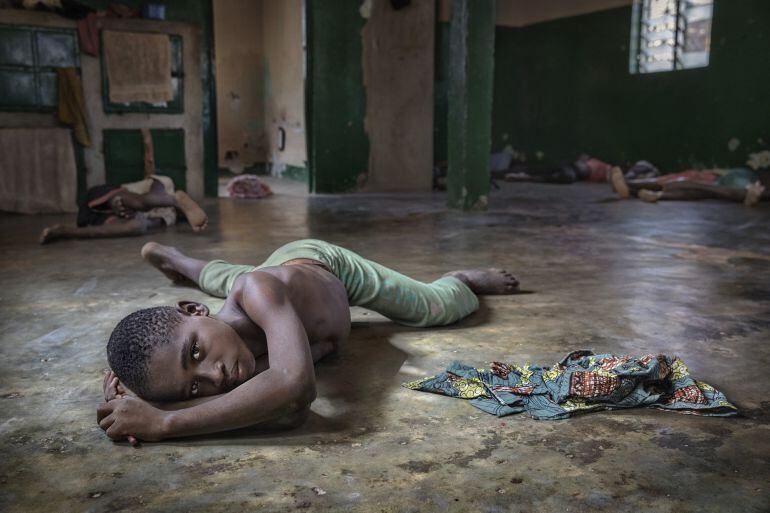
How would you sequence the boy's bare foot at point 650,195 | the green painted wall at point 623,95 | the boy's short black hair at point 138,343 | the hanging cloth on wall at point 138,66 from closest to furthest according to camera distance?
the boy's short black hair at point 138,343 < the hanging cloth on wall at point 138,66 < the boy's bare foot at point 650,195 < the green painted wall at point 623,95

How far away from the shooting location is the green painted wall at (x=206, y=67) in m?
7.91

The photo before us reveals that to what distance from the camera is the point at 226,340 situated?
5.82 feet

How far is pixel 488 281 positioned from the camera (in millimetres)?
3332

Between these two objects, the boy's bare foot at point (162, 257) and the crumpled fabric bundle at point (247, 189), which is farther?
the crumpled fabric bundle at point (247, 189)

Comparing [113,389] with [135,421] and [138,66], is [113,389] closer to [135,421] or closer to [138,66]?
[135,421]

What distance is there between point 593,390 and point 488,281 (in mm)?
1407

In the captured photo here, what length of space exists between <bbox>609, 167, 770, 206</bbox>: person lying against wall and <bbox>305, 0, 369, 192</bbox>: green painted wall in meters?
3.46

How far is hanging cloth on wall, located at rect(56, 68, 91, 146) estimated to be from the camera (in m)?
7.06

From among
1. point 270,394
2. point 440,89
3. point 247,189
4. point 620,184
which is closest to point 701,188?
point 620,184

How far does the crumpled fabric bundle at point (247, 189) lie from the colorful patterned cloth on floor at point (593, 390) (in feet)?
21.5

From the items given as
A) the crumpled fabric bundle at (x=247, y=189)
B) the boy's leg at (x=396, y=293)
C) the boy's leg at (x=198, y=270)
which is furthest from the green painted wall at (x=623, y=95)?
the boy's leg at (x=198, y=270)

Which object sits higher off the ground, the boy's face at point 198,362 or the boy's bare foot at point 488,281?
the boy's face at point 198,362

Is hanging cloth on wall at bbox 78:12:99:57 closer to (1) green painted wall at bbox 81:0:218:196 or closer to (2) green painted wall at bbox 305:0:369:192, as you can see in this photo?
(1) green painted wall at bbox 81:0:218:196

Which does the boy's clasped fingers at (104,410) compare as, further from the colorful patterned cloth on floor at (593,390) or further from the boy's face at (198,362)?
the colorful patterned cloth on floor at (593,390)
